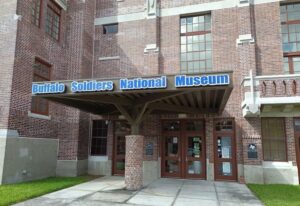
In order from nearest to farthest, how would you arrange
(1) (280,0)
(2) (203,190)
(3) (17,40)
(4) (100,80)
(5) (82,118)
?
1. (4) (100,80)
2. (2) (203,190)
3. (3) (17,40)
4. (1) (280,0)
5. (5) (82,118)

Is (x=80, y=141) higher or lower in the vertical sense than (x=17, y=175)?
higher

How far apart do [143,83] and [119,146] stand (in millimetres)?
7211

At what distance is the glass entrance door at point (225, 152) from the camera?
516 inches

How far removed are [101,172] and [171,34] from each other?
8744 mm

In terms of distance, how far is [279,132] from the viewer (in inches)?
499

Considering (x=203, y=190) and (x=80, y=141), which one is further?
(x=80, y=141)

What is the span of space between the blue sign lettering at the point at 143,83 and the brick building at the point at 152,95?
1.03m

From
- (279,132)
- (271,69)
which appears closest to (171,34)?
(271,69)

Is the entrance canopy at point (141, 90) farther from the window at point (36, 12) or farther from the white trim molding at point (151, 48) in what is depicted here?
the window at point (36, 12)

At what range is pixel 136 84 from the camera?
870 centimetres

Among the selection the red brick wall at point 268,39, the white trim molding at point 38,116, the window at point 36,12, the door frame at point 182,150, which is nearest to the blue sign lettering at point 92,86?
the white trim molding at point 38,116

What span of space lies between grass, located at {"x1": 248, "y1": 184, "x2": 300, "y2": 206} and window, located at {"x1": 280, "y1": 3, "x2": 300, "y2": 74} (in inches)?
226

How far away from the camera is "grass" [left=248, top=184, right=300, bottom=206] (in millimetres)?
8477

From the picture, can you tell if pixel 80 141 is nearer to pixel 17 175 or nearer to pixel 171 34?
pixel 17 175
